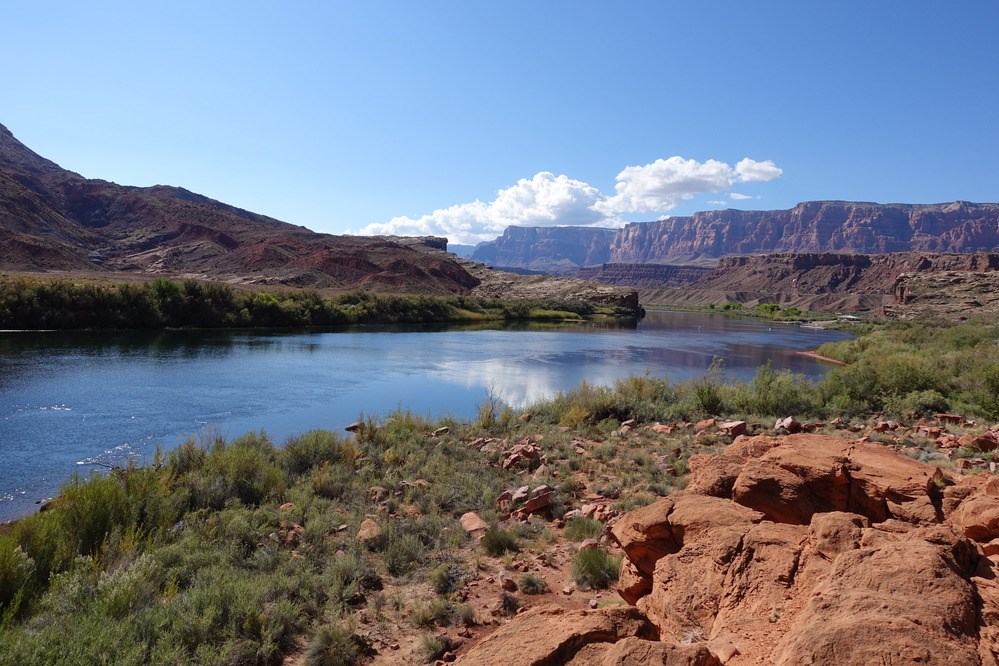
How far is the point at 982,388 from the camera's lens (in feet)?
42.5

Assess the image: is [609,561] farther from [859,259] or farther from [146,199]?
[859,259]

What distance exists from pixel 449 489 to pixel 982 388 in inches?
486

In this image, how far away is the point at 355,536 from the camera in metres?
6.49

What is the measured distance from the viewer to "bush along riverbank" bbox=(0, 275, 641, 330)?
29.2 m

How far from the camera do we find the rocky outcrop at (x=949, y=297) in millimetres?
50734

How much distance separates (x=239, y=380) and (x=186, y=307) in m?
18.7

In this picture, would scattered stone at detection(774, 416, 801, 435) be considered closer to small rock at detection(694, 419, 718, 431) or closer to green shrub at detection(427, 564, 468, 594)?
small rock at detection(694, 419, 718, 431)

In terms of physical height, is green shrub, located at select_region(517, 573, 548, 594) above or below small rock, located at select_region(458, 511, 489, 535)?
above

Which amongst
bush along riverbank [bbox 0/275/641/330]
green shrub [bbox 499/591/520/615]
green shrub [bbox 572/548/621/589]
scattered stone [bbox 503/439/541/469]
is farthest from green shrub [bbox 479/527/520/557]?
bush along riverbank [bbox 0/275/641/330]

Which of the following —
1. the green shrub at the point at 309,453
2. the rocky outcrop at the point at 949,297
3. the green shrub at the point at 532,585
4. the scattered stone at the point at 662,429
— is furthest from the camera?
the rocky outcrop at the point at 949,297

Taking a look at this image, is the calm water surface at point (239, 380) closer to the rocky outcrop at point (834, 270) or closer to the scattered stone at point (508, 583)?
the scattered stone at point (508, 583)

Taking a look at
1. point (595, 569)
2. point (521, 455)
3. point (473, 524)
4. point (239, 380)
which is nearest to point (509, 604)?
point (595, 569)

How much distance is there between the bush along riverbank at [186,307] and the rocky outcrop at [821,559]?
34186 millimetres

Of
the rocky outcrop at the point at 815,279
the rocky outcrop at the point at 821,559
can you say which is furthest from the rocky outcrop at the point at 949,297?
the rocky outcrop at the point at 821,559
